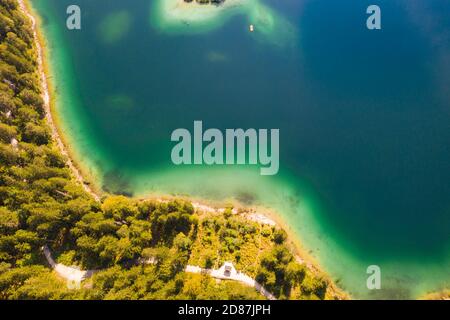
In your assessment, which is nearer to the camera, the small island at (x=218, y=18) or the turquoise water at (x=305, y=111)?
the turquoise water at (x=305, y=111)

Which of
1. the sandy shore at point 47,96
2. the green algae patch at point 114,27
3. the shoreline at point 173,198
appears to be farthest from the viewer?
the green algae patch at point 114,27

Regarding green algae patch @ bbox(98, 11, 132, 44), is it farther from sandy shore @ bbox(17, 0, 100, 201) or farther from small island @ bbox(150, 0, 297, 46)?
sandy shore @ bbox(17, 0, 100, 201)

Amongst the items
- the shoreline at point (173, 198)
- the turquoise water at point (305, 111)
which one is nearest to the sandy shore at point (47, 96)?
the shoreline at point (173, 198)

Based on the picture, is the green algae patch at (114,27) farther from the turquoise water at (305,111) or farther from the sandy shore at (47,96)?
the sandy shore at (47,96)

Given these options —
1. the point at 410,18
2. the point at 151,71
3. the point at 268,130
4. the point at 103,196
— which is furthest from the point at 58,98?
the point at 410,18

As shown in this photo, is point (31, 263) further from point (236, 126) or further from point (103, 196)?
point (236, 126)

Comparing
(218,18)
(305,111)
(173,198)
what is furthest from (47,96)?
(305,111)

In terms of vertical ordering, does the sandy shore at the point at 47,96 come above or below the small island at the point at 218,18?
below

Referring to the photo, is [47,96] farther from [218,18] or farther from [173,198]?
[218,18]
